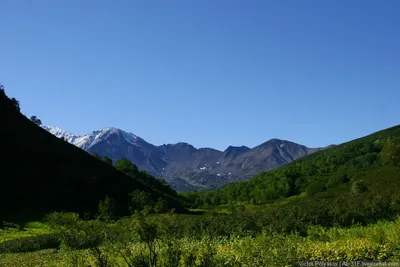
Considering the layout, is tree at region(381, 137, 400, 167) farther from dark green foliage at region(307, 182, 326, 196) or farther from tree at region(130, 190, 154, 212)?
dark green foliage at region(307, 182, 326, 196)

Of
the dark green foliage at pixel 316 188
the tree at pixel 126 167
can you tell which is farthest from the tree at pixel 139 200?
the dark green foliage at pixel 316 188

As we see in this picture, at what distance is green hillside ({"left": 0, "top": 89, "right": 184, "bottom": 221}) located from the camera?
87438 mm

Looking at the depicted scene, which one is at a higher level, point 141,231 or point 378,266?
point 141,231

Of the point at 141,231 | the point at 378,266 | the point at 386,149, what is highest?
the point at 386,149

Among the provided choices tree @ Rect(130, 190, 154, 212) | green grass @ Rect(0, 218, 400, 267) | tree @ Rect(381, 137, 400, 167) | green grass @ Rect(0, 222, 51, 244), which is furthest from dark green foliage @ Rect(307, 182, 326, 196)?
green grass @ Rect(0, 218, 400, 267)

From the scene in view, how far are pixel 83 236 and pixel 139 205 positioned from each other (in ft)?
269

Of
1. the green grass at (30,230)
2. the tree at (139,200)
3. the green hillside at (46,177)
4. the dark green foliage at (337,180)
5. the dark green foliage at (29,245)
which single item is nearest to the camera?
the dark green foliage at (29,245)

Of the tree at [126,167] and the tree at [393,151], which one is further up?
the tree at [126,167]

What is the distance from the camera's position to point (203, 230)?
29.0 m

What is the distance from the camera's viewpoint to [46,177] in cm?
9881

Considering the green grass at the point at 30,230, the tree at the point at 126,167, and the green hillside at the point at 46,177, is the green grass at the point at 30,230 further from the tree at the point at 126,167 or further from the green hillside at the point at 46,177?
the tree at the point at 126,167

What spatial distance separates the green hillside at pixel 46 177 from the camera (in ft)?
287

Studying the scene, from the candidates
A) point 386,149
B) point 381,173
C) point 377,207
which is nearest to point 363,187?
point 386,149

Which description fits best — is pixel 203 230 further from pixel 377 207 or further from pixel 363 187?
pixel 363 187
